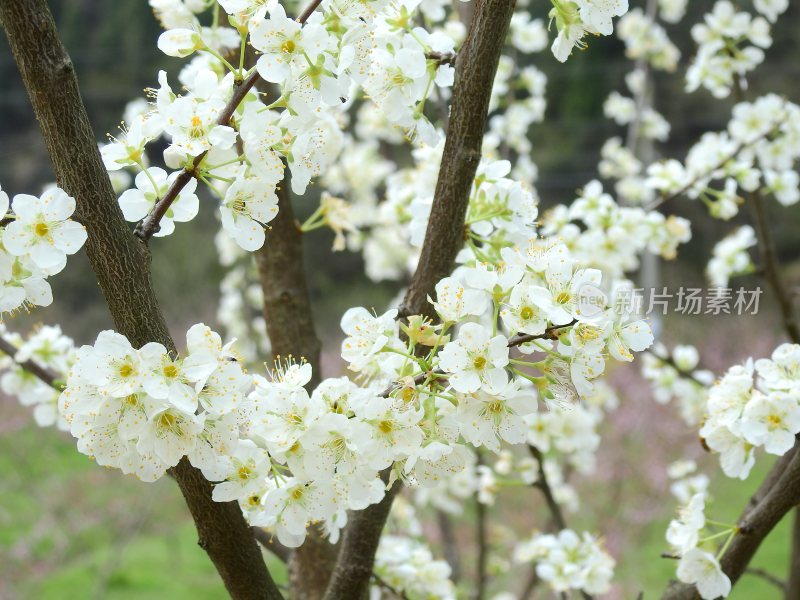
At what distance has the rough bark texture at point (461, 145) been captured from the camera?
1102 millimetres

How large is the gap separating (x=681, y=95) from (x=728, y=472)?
40.1ft

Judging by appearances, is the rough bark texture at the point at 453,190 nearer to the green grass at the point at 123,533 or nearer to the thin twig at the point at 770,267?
the thin twig at the point at 770,267

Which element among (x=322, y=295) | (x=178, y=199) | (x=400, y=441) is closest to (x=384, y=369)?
(x=400, y=441)

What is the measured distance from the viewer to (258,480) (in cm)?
103

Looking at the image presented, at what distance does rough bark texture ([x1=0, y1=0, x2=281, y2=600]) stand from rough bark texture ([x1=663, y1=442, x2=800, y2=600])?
0.83 metres

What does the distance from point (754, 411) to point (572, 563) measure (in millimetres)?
837

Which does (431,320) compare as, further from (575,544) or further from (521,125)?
(521,125)

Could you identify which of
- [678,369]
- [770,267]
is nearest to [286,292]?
[678,369]

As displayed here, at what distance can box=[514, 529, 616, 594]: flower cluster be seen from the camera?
1.93 metres

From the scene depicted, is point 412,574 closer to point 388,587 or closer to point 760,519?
point 388,587

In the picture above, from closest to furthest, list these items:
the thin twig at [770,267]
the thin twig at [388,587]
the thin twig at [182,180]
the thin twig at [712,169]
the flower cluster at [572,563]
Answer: the thin twig at [182,180]
the thin twig at [388,587]
the flower cluster at [572,563]
the thin twig at [770,267]
the thin twig at [712,169]

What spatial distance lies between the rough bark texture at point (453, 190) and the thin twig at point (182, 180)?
0.24 metres

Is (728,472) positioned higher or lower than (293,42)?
lower

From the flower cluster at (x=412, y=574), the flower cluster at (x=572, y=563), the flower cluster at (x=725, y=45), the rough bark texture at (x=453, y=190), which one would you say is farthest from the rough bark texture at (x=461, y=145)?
the flower cluster at (x=725, y=45)
